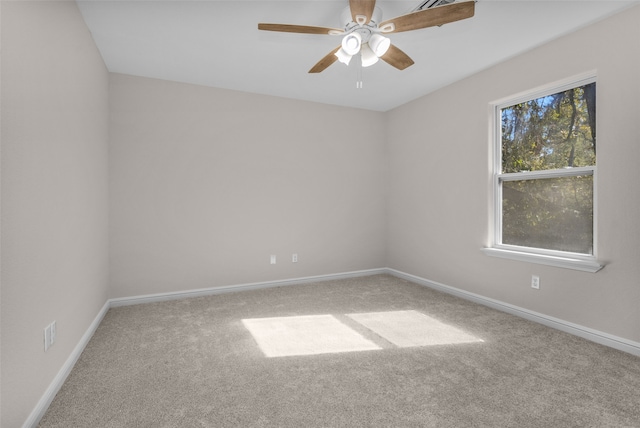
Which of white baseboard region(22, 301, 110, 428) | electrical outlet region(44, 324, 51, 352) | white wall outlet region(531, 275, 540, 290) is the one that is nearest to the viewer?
white baseboard region(22, 301, 110, 428)

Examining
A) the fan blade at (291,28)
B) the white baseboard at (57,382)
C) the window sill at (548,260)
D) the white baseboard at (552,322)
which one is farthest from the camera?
the window sill at (548,260)

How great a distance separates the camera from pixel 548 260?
287cm

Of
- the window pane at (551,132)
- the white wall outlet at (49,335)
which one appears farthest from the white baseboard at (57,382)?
the window pane at (551,132)

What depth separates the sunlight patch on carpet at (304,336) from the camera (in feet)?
8.02

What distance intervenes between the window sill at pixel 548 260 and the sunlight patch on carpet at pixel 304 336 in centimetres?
171

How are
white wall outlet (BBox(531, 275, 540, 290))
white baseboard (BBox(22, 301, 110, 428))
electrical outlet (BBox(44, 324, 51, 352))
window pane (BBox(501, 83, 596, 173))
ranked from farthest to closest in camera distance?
white wall outlet (BBox(531, 275, 540, 290)), window pane (BBox(501, 83, 596, 173)), electrical outlet (BBox(44, 324, 51, 352)), white baseboard (BBox(22, 301, 110, 428))

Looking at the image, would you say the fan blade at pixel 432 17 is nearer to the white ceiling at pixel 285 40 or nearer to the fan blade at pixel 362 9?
the fan blade at pixel 362 9

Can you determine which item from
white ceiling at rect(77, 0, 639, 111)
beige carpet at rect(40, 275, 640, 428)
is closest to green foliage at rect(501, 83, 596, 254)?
white ceiling at rect(77, 0, 639, 111)

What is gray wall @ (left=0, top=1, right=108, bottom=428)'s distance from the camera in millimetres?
1428

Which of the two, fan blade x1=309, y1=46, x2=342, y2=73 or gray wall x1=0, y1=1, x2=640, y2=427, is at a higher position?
fan blade x1=309, y1=46, x2=342, y2=73

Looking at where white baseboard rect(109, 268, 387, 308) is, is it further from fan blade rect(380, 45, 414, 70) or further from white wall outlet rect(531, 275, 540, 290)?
fan blade rect(380, 45, 414, 70)

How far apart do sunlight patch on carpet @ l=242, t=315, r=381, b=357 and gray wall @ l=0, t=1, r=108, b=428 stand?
132 cm

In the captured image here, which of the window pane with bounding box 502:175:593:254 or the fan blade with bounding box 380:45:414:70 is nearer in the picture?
the fan blade with bounding box 380:45:414:70

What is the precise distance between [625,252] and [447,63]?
2.24 metres
